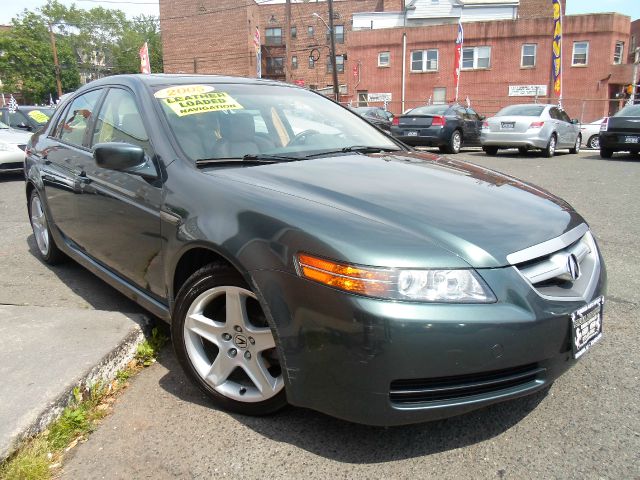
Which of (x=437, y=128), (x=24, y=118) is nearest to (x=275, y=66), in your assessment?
(x=437, y=128)

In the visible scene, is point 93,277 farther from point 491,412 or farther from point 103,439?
point 491,412

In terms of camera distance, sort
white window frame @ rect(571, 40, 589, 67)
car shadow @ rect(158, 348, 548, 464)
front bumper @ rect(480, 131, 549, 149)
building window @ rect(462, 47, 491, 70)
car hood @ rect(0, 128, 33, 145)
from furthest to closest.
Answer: building window @ rect(462, 47, 491, 70) → white window frame @ rect(571, 40, 589, 67) → front bumper @ rect(480, 131, 549, 149) → car hood @ rect(0, 128, 33, 145) → car shadow @ rect(158, 348, 548, 464)

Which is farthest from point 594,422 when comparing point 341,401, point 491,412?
point 341,401

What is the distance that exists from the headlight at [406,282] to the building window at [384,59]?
37.9 m

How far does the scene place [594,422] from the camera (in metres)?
2.24

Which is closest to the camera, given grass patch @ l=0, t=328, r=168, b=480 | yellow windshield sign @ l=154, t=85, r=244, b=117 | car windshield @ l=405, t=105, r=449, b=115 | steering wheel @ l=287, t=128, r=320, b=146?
grass patch @ l=0, t=328, r=168, b=480

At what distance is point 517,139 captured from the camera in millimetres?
13359

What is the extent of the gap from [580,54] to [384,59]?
42.3 ft

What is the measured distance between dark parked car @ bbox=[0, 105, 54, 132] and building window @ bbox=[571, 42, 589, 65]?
32.8 meters

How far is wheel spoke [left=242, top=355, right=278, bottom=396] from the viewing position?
2178 millimetres

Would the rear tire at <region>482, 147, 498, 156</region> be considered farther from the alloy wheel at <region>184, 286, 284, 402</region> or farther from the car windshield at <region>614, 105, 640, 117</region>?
the alloy wheel at <region>184, 286, 284, 402</region>

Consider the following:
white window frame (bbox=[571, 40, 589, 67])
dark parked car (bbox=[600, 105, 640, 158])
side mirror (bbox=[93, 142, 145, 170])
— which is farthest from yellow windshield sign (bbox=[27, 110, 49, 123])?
white window frame (bbox=[571, 40, 589, 67])

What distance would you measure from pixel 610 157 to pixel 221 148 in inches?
543

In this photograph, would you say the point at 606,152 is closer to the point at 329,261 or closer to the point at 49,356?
the point at 329,261
